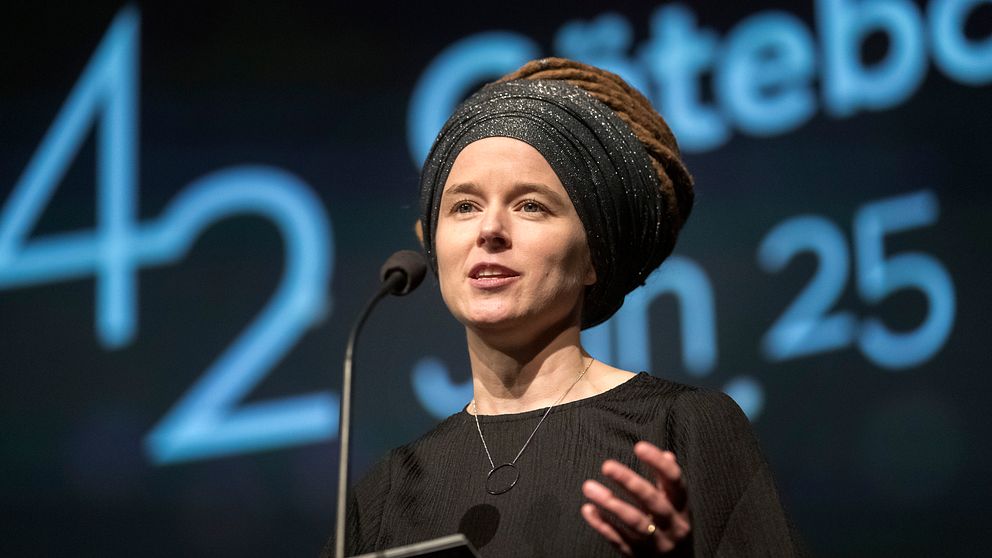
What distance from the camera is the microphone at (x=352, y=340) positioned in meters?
1.61

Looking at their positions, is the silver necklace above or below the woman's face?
below

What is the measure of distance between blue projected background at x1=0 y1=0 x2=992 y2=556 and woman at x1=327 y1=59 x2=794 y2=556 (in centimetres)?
111

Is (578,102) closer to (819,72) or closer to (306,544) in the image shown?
(819,72)

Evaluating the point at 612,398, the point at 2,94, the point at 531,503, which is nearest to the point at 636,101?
the point at 612,398

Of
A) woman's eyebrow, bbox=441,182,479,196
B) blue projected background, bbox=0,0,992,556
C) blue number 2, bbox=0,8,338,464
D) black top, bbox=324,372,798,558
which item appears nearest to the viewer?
black top, bbox=324,372,798,558

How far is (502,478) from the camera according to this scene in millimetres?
2049

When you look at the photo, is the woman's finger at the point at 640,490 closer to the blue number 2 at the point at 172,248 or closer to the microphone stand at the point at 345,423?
the microphone stand at the point at 345,423

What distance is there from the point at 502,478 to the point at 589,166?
60 cm

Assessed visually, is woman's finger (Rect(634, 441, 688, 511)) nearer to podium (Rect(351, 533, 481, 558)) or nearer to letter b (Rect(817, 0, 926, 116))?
podium (Rect(351, 533, 481, 558))

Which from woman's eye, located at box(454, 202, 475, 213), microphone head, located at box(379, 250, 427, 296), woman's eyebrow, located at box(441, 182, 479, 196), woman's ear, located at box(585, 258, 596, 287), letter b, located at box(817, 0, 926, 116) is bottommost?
woman's ear, located at box(585, 258, 596, 287)

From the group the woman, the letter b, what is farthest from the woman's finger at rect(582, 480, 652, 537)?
the letter b

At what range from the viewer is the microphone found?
161 cm

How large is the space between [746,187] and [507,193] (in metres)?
1.50

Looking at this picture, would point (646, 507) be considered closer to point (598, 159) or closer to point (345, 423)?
point (345, 423)
